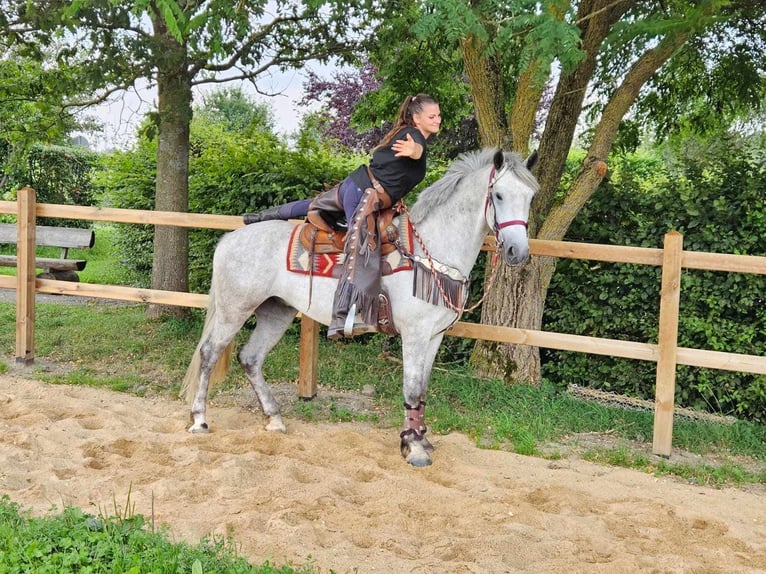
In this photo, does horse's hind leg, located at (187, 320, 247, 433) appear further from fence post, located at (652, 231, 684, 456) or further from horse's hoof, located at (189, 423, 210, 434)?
fence post, located at (652, 231, 684, 456)

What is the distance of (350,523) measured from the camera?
3621 millimetres

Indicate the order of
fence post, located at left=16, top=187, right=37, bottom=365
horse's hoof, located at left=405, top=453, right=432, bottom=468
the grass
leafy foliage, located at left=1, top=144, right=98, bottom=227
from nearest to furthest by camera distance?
the grass → horse's hoof, located at left=405, top=453, right=432, bottom=468 → fence post, located at left=16, top=187, right=37, bottom=365 → leafy foliage, located at left=1, top=144, right=98, bottom=227

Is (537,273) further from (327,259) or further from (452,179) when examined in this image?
(327,259)

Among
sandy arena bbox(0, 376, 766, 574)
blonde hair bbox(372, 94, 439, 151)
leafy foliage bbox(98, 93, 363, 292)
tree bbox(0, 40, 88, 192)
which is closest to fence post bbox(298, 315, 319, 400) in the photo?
sandy arena bbox(0, 376, 766, 574)

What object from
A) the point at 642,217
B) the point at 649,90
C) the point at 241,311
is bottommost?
the point at 241,311

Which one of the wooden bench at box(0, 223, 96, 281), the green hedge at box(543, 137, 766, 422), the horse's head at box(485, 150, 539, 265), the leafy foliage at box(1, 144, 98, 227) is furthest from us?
the leafy foliage at box(1, 144, 98, 227)

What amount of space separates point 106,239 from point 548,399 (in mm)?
12994

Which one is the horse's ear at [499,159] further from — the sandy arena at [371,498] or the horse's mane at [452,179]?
the sandy arena at [371,498]

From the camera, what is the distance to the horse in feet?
14.4

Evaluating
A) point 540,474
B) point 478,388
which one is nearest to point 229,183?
point 478,388

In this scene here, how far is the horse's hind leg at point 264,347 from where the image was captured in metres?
5.33

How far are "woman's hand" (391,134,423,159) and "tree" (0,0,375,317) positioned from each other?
1.79m

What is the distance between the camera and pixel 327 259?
490 cm

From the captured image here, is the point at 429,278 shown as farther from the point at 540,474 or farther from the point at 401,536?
the point at 401,536
